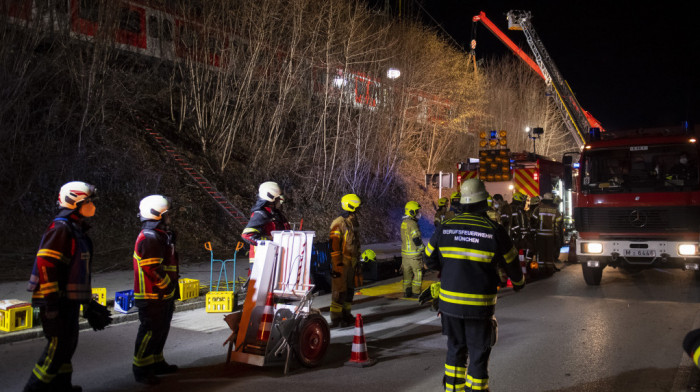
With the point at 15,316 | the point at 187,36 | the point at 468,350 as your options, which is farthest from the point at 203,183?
the point at 468,350

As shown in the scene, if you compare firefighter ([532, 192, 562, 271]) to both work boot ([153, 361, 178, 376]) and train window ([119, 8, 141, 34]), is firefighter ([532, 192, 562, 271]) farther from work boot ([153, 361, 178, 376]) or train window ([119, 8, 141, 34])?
train window ([119, 8, 141, 34])

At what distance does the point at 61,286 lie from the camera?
4523 mm

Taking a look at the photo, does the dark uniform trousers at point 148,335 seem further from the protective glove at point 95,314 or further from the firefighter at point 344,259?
the firefighter at point 344,259

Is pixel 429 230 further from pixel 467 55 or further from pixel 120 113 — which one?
pixel 120 113

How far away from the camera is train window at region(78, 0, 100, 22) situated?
1507 cm

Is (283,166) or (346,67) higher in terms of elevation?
(346,67)

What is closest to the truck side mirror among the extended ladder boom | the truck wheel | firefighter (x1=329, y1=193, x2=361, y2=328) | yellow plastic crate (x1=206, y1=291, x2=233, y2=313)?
the truck wheel

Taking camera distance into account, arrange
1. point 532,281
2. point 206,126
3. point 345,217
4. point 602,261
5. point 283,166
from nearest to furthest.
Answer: point 345,217 < point 602,261 < point 532,281 < point 206,126 < point 283,166

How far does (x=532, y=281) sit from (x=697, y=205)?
3.70m

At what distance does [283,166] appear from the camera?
21.0 m

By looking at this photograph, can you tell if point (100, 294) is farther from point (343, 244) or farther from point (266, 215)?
point (343, 244)

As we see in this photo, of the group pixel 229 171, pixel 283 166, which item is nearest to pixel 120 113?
pixel 229 171

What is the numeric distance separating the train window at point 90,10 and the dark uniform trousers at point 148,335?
12702 millimetres

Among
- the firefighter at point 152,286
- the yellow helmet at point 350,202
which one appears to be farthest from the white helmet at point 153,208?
the yellow helmet at point 350,202
